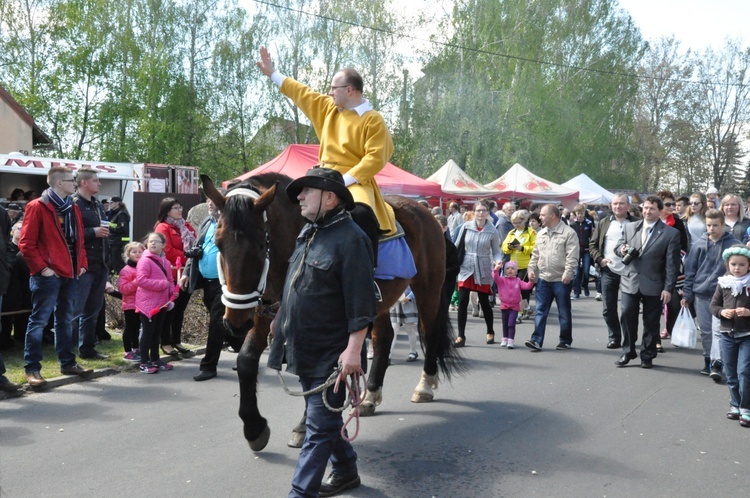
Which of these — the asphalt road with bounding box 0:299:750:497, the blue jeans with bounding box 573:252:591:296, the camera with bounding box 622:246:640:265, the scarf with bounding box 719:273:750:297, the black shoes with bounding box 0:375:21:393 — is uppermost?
the camera with bounding box 622:246:640:265

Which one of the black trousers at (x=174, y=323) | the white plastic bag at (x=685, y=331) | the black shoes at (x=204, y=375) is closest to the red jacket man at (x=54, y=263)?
the black shoes at (x=204, y=375)

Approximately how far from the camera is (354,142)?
16.8 ft

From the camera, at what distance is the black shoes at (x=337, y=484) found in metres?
4.09

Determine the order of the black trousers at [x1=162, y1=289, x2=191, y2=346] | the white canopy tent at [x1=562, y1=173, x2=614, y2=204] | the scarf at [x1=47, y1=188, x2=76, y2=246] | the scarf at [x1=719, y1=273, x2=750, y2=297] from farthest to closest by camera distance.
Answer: the white canopy tent at [x1=562, y1=173, x2=614, y2=204]
the black trousers at [x1=162, y1=289, x2=191, y2=346]
the scarf at [x1=47, y1=188, x2=76, y2=246]
the scarf at [x1=719, y1=273, x2=750, y2=297]

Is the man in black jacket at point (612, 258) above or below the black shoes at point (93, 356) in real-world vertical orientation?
above

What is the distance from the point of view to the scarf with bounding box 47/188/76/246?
705 cm

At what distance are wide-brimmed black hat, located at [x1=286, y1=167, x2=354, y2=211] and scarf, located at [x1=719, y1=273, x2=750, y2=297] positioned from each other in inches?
168

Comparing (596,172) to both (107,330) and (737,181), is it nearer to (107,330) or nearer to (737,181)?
(737,181)

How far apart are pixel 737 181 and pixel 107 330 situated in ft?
205

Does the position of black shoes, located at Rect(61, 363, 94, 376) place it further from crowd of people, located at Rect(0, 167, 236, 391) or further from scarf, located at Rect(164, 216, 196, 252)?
scarf, located at Rect(164, 216, 196, 252)

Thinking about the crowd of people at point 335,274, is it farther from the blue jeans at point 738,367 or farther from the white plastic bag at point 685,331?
the white plastic bag at point 685,331

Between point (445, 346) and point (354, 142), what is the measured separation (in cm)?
260

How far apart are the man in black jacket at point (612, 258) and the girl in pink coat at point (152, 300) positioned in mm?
5567

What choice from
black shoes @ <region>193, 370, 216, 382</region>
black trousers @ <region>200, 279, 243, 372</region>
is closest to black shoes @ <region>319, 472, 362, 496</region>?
black trousers @ <region>200, 279, 243, 372</region>
